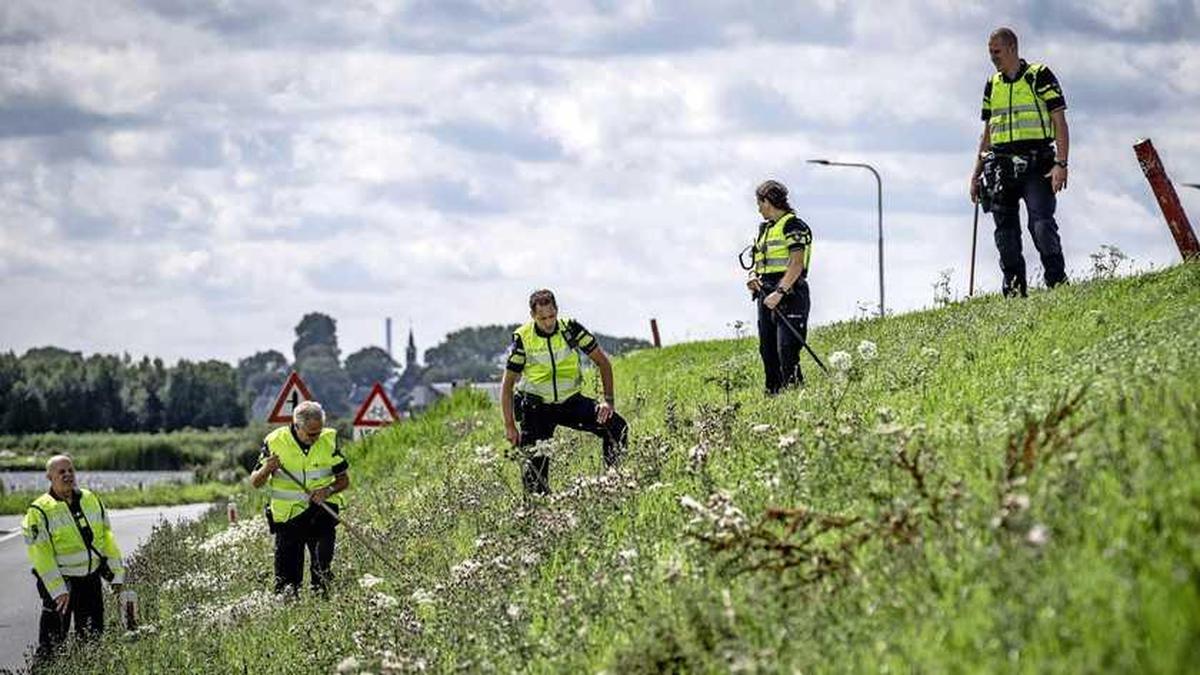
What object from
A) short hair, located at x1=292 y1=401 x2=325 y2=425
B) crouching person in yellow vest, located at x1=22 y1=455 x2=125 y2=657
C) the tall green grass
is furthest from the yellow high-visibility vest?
the tall green grass

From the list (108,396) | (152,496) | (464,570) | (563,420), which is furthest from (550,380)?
(108,396)

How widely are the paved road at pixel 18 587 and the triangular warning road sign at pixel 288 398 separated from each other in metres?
2.52

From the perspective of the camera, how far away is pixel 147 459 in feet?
347

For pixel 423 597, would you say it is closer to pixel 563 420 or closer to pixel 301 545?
pixel 563 420

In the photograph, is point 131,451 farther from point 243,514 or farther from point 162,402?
point 162,402

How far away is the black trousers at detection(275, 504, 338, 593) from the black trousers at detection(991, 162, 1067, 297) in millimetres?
6620

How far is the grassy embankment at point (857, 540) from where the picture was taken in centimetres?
728

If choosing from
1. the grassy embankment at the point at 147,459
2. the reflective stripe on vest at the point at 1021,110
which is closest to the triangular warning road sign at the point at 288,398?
the reflective stripe on vest at the point at 1021,110

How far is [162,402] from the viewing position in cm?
19062

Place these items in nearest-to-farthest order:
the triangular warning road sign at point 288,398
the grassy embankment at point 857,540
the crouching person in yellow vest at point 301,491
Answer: the grassy embankment at point 857,540 < the crouching person in yellow vest at point 301,491 < the triangular warning road sign at point 288,398

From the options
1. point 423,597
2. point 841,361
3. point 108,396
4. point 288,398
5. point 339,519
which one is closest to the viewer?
point 423,597

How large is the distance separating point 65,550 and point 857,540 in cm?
914

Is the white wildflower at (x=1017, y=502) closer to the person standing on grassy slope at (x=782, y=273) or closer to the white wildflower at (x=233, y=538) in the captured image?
the person standing on grassy slope at (x=782, y=273)

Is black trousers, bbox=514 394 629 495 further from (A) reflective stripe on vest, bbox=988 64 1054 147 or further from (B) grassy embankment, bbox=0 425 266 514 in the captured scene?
(B) grassy embankment, bbox=0 425 266 514
